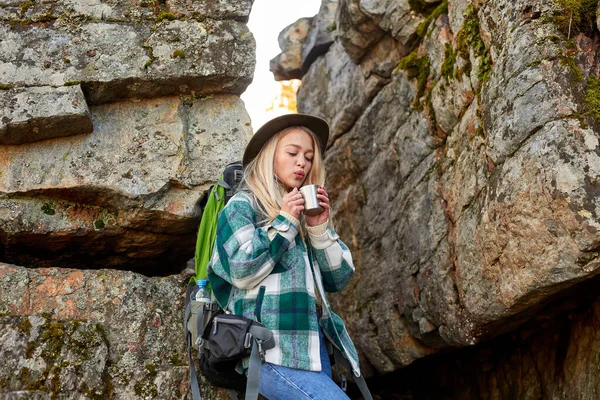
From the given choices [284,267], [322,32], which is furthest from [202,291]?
[322,32]

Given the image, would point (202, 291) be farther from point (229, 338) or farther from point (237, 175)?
point (237, 175)

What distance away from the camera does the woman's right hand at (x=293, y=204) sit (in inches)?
166

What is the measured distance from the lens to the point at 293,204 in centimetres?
424

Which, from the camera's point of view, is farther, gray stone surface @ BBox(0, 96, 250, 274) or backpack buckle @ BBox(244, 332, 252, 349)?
gray stone surface @ BBox(0, 96, 250, 274)

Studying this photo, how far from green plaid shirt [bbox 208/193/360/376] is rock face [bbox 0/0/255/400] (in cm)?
107

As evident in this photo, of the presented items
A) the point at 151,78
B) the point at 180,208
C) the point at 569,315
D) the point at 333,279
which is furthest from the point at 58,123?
the point at 569,315

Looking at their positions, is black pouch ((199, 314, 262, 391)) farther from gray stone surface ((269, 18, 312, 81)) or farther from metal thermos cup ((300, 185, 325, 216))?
gray stone surface ((269, 18, 312, 81))

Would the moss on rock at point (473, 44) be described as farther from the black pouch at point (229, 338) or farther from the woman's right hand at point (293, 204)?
the black pouch at point (229, 338)

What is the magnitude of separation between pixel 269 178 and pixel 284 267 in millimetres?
774

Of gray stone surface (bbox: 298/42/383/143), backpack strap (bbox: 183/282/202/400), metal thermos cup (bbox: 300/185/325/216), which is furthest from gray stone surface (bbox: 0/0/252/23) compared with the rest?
gray stone surface (bbox: 298/42/383/143)

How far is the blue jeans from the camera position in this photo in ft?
13.1

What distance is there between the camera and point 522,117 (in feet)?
14.7

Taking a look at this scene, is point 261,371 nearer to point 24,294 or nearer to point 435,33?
point 24,294

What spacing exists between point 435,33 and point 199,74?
2.65 metres
